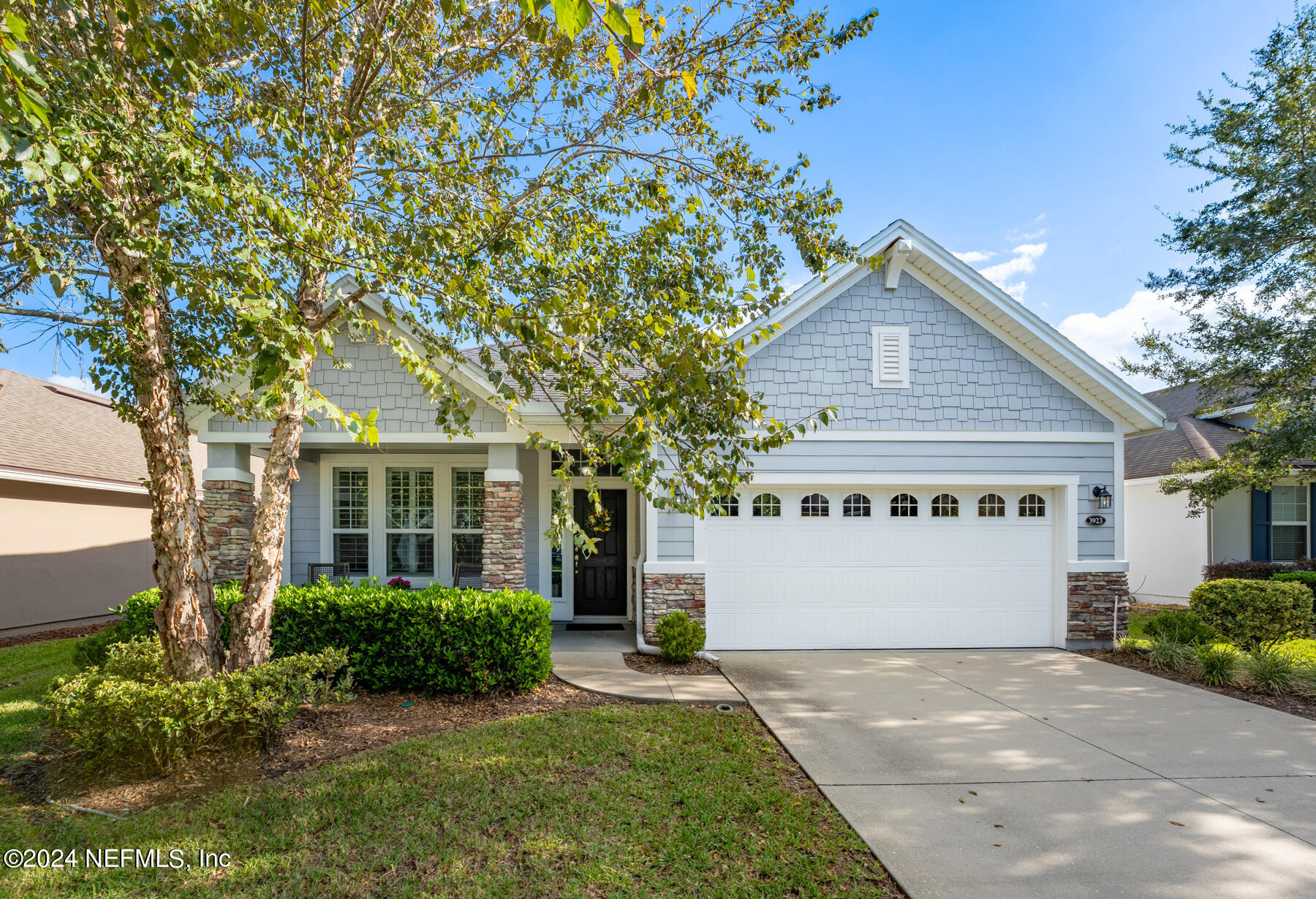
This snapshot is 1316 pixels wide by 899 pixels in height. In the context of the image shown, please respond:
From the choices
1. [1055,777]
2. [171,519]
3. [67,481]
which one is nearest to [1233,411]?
[1055,777]

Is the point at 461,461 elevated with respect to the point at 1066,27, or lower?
lower

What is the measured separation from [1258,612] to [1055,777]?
653 cm

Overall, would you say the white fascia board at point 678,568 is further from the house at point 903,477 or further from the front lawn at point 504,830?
the front lawn at point 504,830

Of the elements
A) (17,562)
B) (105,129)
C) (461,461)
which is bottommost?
(17,562)

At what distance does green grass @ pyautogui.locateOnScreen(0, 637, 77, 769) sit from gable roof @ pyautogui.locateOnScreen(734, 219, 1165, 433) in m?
8.24

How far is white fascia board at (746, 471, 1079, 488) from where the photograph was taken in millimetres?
9039

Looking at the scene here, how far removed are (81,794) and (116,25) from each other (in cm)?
530

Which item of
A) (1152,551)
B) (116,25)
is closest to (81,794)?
(116,25)

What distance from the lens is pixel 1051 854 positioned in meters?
3.76

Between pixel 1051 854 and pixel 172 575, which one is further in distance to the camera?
pixel 172 575

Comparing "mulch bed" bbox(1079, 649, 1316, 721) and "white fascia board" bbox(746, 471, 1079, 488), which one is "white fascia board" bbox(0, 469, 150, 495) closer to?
"white fascia board" bbox(746, 471, 1079, 488)

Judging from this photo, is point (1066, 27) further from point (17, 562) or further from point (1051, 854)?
point (17, 562)

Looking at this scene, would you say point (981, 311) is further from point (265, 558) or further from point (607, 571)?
point (265, 558)

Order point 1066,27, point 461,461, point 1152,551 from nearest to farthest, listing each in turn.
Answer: point 1066,27 < point 461,461 < point 1152,551
